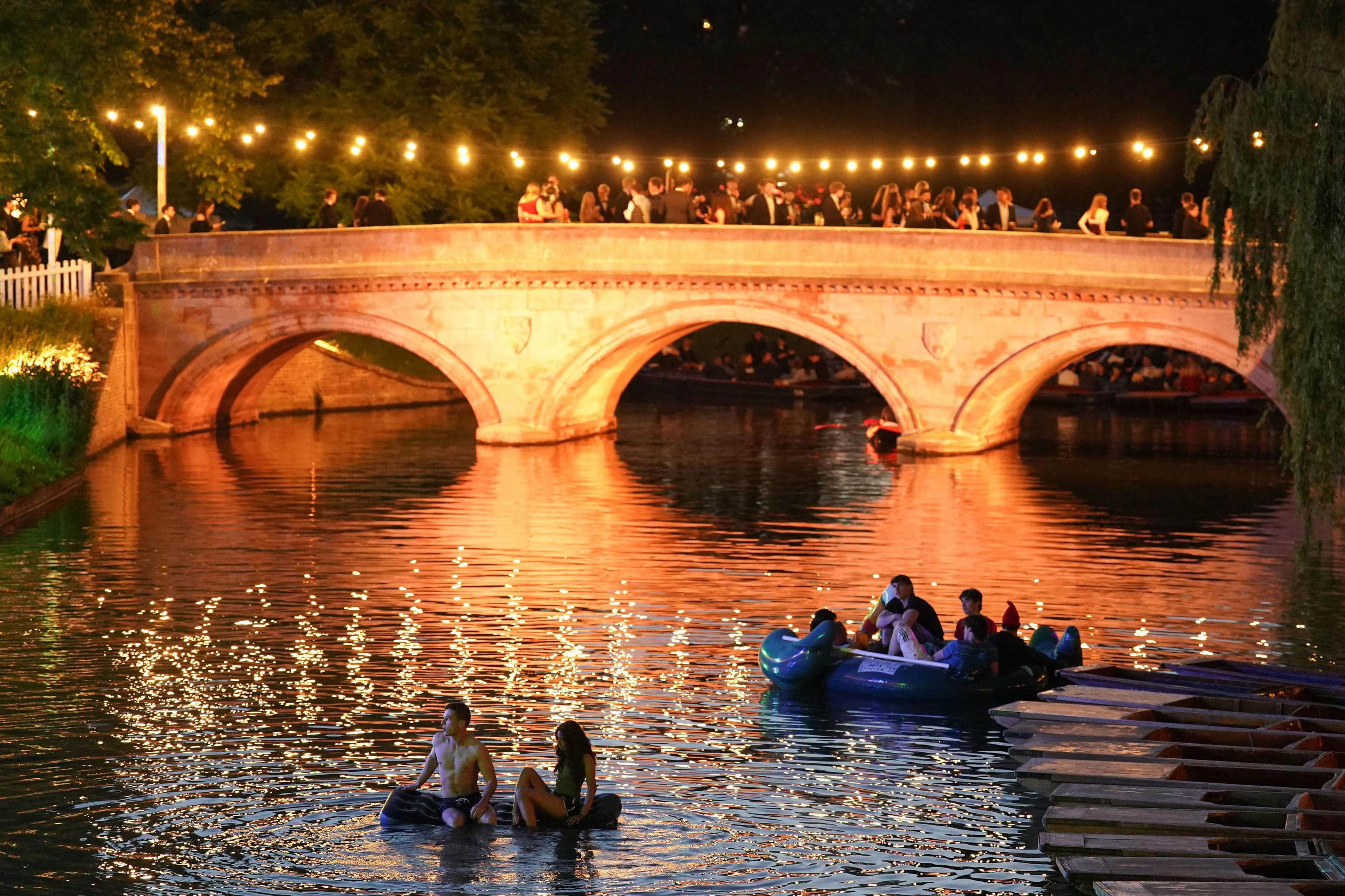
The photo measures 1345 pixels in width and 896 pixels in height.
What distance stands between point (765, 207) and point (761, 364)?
9.27 m

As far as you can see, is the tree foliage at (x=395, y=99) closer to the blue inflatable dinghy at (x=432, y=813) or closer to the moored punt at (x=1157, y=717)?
the moored punt at (x=1157, y=717)

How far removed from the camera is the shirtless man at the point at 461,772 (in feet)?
39.7

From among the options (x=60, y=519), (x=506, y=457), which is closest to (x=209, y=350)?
(x=506, y=457)

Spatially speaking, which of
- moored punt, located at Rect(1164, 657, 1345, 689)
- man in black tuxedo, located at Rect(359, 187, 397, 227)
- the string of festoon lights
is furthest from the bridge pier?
moored punt, located at Rect(1164, 657, 1345, 689)

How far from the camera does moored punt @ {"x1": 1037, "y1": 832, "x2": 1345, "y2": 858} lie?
10.7 meters

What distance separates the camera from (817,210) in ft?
108

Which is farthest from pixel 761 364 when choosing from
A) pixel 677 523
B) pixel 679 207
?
pixel 677 523

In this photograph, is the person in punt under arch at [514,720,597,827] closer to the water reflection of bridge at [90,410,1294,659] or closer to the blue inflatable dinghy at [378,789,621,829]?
the blue inflatable dinghy at [378,789,621,829]

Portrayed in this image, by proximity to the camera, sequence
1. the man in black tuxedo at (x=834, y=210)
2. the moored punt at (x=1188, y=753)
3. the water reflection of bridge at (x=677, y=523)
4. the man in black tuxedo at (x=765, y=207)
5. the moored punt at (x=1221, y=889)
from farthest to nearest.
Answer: the man in black tuxedo at (x=765, y=207), the man in black tuxedo at (x=834, y=210), the water reflection of bridge at (x=677, y=523), the moored punt at (x=1188, y=753), the moored punt at (x=1221, y=889)

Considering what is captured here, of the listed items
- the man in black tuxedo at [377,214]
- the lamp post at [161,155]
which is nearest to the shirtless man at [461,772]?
the man in black tuxedo at [377,214]

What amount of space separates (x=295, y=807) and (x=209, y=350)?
71.6 ft

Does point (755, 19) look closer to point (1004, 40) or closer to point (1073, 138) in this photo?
point (1004, 40)

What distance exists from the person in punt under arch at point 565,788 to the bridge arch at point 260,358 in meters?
21.1

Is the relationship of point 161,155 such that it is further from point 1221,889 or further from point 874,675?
point 1221,889
